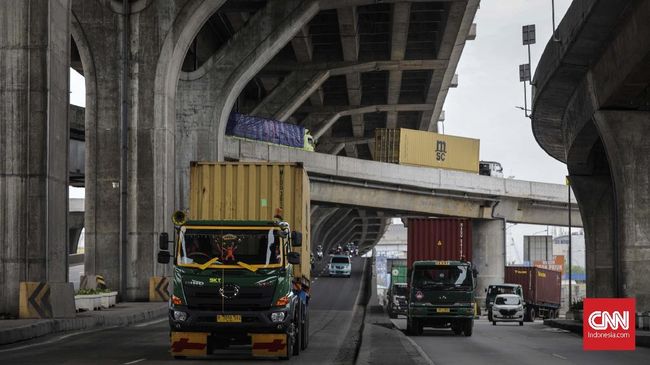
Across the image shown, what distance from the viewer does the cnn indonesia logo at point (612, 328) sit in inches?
981

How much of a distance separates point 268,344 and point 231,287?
124 cm

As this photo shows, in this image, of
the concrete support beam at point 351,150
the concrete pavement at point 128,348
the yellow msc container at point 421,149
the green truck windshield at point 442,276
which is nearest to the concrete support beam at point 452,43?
the yellow msc container at point 421,149

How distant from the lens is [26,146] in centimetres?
2939

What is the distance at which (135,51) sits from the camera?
4672cm

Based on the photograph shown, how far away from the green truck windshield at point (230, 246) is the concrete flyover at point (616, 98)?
1211cm

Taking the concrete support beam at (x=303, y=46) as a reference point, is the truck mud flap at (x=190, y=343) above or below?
below

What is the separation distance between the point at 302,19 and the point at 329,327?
24.3 meters

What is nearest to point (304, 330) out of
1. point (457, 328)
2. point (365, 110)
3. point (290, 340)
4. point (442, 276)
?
point (290, 340)

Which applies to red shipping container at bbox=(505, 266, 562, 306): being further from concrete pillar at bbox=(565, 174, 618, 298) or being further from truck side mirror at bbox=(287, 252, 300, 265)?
truck side mirror at bbox=(287, 252, 300, 265)

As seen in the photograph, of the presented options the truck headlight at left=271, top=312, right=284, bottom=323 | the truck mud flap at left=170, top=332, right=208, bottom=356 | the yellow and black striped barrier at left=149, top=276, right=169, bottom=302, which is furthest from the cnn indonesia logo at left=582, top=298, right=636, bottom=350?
the yellow and black striped barrier at left=149, top=276, right=169, bottom=302

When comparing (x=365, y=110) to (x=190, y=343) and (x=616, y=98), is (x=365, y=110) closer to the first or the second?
(x=616, y=98)

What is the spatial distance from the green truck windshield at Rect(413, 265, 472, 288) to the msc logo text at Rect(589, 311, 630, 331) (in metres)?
5.37

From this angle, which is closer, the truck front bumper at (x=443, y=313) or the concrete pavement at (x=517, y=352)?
the concrete pavement at (x=517, y=352)

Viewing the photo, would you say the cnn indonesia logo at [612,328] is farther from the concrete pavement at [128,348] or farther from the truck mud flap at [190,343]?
the truck mud flap at [190,343]
